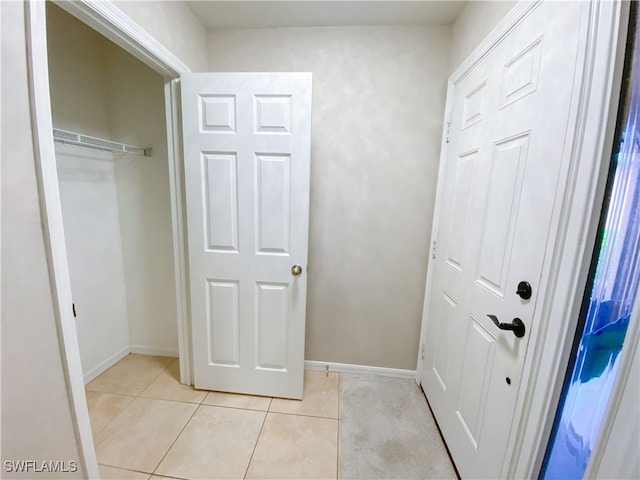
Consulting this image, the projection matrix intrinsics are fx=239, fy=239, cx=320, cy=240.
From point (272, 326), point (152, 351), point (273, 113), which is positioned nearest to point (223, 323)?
point (272, 326)

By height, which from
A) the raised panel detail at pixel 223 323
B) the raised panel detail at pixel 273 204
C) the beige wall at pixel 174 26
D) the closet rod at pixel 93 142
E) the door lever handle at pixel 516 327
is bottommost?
the raised panel detail at pixel 223 323

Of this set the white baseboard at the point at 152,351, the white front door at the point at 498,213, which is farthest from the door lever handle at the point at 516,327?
the white baseboard at the point at 152,351

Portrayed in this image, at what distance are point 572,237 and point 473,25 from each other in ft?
4.25

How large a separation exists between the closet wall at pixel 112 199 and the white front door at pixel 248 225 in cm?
57

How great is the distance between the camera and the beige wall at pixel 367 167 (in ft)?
5.24

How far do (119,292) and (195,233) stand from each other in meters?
1.07

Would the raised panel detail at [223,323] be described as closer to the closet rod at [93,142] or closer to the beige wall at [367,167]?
the beige wall at [367,167]

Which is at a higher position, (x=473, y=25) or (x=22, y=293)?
(x=473, y=25)

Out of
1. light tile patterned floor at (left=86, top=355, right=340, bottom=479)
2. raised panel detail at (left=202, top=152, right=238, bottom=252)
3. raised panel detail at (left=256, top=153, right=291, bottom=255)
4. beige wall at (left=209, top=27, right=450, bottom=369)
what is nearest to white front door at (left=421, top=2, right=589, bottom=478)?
beige wall at (left=209, top=27, right=450, bottom=369)

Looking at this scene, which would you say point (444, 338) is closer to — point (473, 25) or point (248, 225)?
point (248, 225)

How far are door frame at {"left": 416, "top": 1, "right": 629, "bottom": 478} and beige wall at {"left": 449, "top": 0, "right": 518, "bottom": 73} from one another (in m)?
0.26

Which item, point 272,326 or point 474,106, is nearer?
point 474,106

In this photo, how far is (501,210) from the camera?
3.30 feet

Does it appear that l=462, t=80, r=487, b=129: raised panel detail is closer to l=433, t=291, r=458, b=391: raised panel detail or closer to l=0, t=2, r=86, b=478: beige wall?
l=433, t=291, r=458, b=391: raised panel detail
